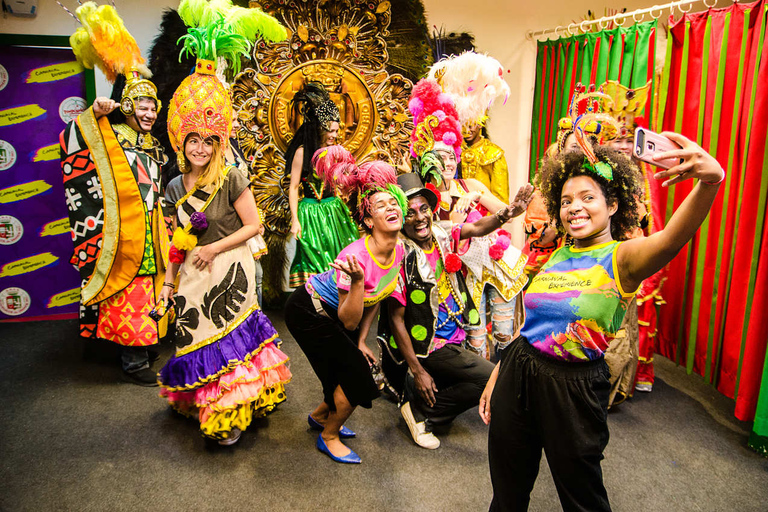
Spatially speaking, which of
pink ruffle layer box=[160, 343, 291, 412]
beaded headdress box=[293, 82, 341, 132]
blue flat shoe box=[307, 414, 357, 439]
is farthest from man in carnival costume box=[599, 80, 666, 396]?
pink ruffle layer box=[160, 343, 291, 412]

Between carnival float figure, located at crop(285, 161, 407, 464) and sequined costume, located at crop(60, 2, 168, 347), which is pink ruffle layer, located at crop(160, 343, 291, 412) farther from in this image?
sequined costume, located at crop(60, 2, 168, 347)

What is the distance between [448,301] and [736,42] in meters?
2.26

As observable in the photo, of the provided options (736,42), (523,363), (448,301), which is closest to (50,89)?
(448,301)

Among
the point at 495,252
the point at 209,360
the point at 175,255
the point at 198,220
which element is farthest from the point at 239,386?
the point at 495,252

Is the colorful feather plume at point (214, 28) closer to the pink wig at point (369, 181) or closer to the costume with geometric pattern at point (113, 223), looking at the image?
the costume with geometric pattern at point (113, 223)

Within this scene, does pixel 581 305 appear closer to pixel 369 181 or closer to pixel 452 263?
pixel 369 181

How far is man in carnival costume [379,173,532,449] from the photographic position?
7.82ft

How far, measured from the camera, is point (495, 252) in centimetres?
271

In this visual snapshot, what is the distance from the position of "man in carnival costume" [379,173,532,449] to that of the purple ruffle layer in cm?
72

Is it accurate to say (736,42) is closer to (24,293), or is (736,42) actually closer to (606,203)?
(606,203)

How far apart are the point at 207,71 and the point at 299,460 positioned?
1.96 meters

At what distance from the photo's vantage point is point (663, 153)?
3.52 feet

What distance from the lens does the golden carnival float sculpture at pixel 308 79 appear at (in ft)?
13.8

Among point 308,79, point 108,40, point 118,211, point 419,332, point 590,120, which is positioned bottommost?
point 419,332
